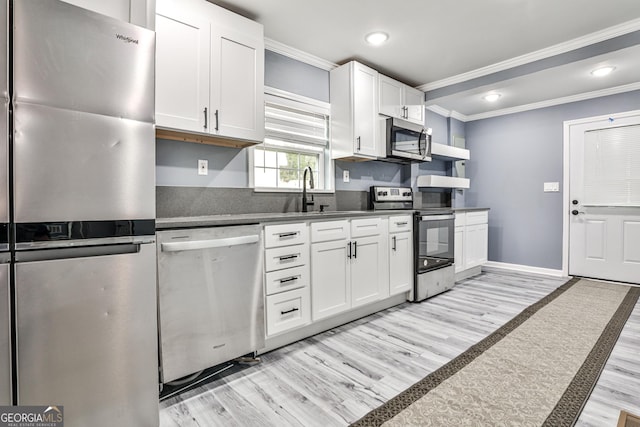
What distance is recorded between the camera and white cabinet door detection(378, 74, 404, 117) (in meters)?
3.54

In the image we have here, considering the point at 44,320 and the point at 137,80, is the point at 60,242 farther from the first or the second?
the point at 137,80

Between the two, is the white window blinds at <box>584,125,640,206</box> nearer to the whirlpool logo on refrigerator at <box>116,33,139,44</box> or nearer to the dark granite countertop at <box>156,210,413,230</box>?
the dark granite countertop at <box>156,210,413,230</box>

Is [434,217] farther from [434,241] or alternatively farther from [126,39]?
Answer: [126,39]

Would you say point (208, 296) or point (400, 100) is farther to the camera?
point (400, 100)

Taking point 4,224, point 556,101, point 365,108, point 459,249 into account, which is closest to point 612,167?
point 556,101

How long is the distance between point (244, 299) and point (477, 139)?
482 cm

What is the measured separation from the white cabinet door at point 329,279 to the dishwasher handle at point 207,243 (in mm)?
614

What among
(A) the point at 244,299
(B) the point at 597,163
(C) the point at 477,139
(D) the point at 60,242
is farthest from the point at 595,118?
(D) the point at 60,242

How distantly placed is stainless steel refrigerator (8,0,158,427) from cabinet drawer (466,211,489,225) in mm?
3957

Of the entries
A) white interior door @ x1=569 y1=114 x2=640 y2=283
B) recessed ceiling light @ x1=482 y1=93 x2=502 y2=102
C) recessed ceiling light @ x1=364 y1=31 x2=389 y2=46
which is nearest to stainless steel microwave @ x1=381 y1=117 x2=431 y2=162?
recessed ceiling light @ x1=364 y1=31 x2=389 y2=46

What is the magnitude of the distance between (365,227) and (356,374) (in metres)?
1.28

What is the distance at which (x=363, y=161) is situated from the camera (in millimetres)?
3725

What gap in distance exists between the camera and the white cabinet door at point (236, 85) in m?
2.27

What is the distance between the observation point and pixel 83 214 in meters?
1.29
